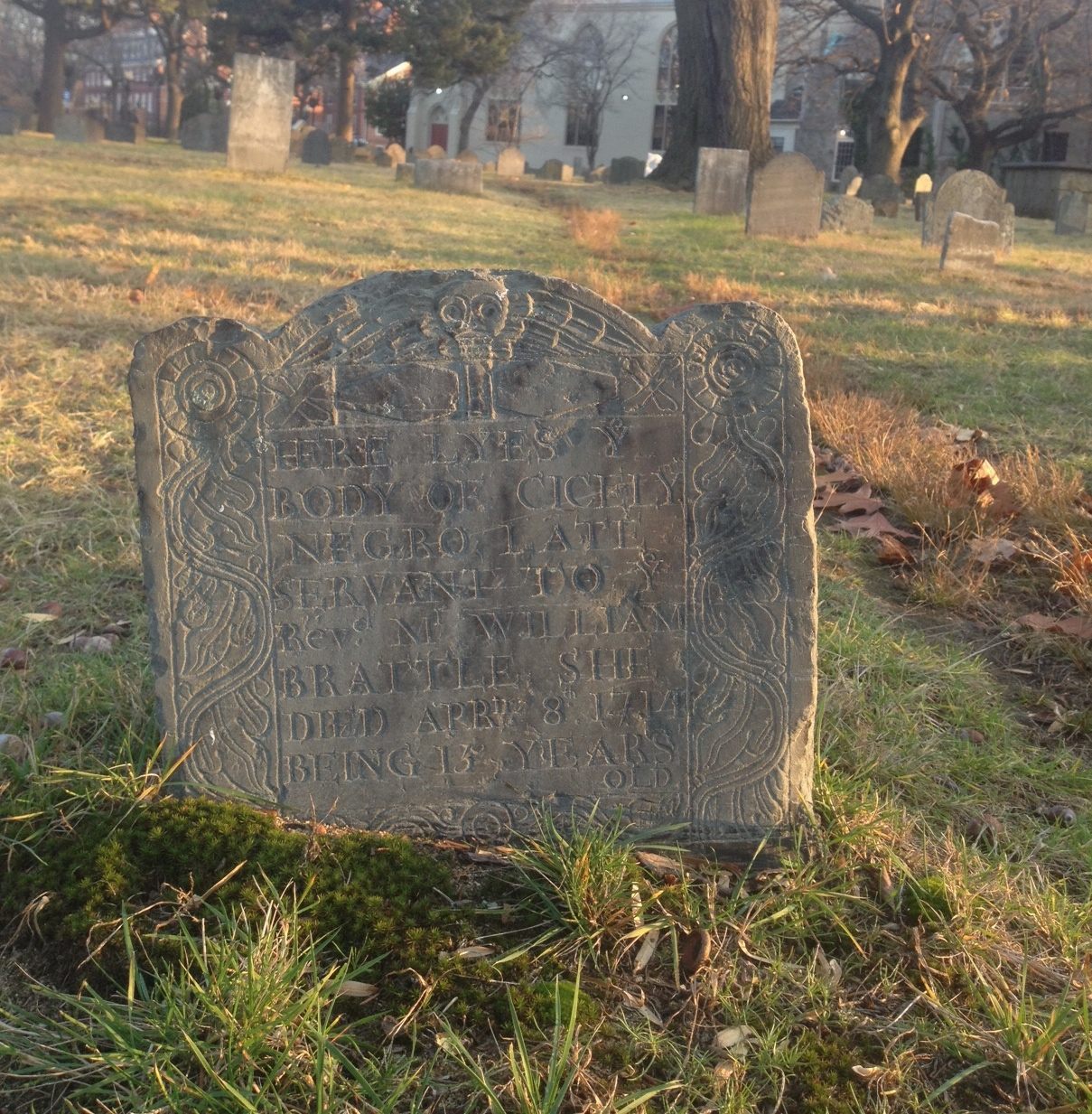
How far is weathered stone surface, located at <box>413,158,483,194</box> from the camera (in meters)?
24.2

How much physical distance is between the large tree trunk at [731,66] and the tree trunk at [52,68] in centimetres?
2139

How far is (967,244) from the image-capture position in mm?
14344

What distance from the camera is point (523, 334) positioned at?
9.29 ft

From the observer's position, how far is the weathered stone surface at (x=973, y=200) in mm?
16250

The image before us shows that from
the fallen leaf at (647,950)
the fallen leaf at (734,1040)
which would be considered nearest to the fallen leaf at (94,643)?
the fallen leaf at (647,950)

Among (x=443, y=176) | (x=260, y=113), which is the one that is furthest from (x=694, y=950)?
(x=443, y=176)

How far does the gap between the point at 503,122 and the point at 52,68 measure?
2658cm

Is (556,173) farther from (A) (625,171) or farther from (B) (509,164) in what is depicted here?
(A) (625,171)

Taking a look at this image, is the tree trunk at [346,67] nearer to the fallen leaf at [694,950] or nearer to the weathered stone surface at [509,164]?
the weathered stone surface at [509,164]

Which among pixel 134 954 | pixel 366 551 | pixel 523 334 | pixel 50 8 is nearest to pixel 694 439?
pixel 523 334

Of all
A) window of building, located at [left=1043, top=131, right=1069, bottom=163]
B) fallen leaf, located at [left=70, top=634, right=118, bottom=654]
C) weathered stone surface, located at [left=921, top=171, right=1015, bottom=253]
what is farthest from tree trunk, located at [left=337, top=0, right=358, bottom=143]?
fallen leaf, located at [left=70, top=634, right=118, bottom=654]

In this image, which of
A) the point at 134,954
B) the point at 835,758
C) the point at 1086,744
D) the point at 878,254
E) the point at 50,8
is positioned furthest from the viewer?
the point at 50,8

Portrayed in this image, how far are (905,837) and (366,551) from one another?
1506 mm

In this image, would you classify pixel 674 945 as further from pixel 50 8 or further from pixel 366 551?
pixel 50 8
